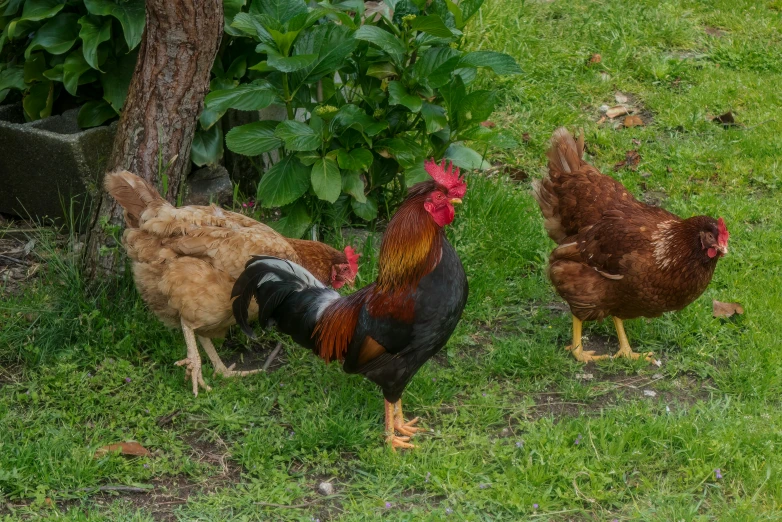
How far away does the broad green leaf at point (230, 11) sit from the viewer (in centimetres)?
550

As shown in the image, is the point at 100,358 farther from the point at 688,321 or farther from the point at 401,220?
the point at 688,321

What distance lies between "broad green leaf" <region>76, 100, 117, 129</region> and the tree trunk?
634 millimetres

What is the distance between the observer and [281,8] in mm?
5062

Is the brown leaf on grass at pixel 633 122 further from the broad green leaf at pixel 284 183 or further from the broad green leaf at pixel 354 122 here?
the broad green leaf at pixel 284 183

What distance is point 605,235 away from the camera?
5.03 m

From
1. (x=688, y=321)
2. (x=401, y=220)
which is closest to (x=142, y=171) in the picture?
Answer: (x=401, y=220)

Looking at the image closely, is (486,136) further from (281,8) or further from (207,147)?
(207,147)

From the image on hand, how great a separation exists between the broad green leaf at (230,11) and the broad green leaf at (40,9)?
106 centimetres

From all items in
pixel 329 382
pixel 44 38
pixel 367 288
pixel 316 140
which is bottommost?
pixel 329 382

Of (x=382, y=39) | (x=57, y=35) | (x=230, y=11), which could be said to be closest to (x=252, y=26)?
(x=230, y=11)

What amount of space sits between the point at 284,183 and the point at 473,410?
6.11 ft

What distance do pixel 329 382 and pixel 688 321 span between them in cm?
233

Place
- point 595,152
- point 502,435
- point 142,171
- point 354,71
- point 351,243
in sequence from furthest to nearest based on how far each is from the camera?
point 595,152, point 351,243, point 354,71, point 142,171, point 502,435

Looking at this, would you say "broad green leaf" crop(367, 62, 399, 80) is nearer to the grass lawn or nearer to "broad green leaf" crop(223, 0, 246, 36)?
"broad green leaf" crop(223, 0, 246, 36)
